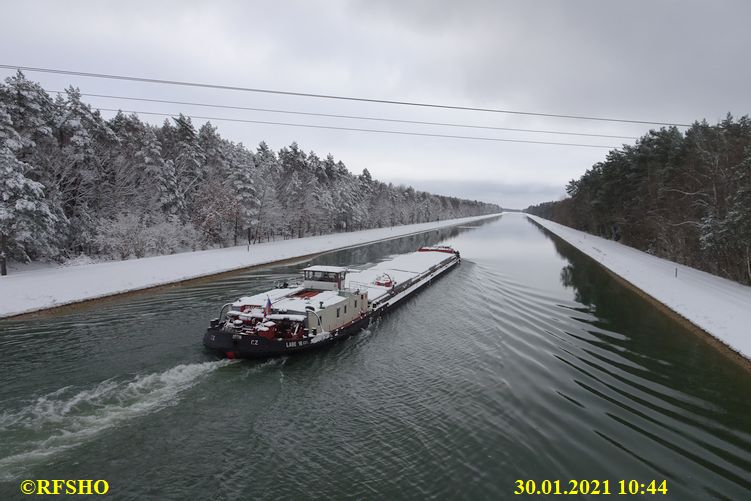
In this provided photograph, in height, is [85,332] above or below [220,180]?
below

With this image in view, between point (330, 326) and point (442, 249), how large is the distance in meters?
41.2

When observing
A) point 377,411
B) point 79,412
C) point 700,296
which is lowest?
point 377,411

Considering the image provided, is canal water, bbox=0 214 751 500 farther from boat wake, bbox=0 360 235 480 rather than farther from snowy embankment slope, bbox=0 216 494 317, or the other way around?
snowy embankment slope, bbox=0 216 494 317

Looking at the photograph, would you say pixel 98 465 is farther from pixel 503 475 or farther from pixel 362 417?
pixel 503 475

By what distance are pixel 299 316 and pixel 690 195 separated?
49840mm

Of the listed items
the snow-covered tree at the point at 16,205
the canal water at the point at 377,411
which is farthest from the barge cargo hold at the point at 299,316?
the snow-covered tree at the point at 16,205

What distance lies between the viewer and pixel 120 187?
5234 cm

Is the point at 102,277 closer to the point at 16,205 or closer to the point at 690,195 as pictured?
the point at 16,205

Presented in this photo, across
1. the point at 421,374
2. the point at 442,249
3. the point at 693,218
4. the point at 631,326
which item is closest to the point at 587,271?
the point at 693,218

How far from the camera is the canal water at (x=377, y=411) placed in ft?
36.7

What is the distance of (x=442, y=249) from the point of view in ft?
199

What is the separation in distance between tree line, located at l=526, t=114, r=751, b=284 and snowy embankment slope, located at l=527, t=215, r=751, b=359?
3342 millimetres

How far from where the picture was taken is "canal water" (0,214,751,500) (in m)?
11.2

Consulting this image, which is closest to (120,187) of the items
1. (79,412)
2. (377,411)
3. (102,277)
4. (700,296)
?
(102,277)
